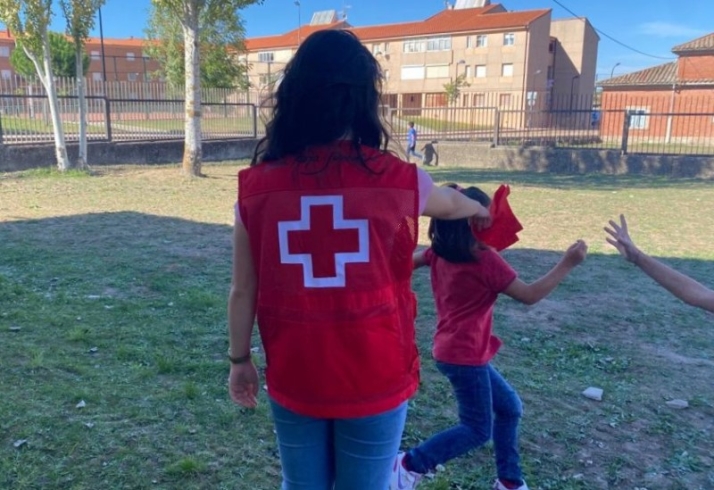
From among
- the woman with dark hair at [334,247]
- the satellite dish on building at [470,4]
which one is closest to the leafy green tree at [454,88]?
the satellite dish on building at [470,4]

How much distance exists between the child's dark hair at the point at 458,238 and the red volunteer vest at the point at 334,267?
82 cm

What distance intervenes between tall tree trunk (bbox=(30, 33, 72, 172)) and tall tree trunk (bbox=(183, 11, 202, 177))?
2903mm

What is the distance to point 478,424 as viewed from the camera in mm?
2721

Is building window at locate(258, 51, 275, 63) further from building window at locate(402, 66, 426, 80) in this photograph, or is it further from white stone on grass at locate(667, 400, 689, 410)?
white stone on grass at locate(667, 400, 689, 410)

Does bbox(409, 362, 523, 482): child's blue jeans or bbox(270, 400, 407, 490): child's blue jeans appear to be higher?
bbox(270, 400, 407, 490): child's blue jeans

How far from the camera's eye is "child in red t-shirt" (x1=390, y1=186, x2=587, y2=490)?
8.50 feet

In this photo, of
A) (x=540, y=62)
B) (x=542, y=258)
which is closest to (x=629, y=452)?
(x=542, y=258)

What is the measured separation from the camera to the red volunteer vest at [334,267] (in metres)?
1.65

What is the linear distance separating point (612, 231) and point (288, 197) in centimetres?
139

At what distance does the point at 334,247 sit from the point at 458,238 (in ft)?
3.28

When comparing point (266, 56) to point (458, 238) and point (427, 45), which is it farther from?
point (458, 238)

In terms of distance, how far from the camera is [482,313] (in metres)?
2.70

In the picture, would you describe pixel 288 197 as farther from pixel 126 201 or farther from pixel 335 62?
pixel 126 201

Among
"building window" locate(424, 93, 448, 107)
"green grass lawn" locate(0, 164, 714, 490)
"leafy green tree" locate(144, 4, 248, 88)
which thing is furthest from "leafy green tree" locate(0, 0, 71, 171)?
"building window" locate(424, 93, 448, 107)
